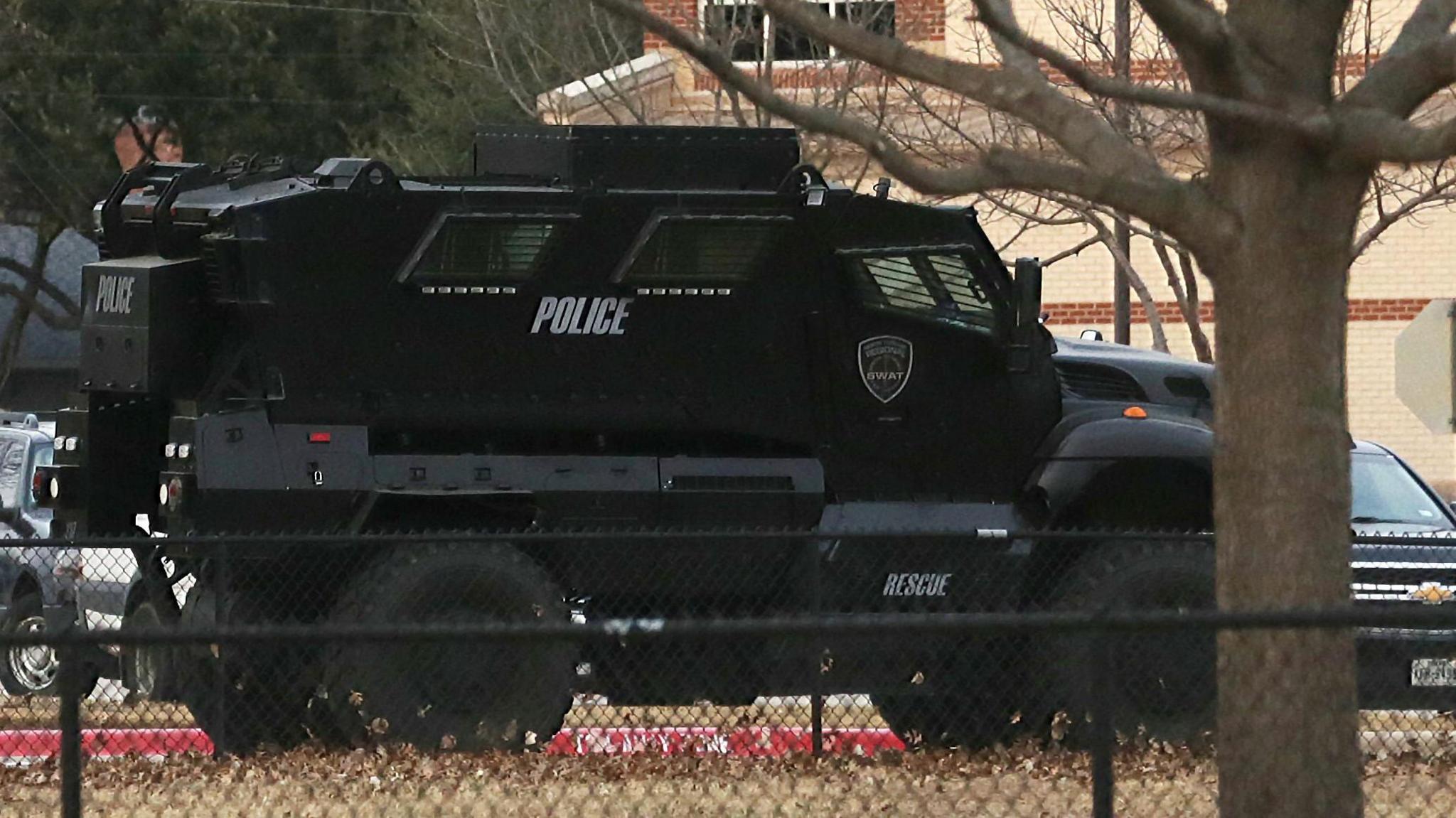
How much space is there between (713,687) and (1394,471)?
5.58 metres

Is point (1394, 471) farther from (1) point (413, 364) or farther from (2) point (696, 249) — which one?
(1) point (413, 364)

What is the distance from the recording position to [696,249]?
10.2 metres

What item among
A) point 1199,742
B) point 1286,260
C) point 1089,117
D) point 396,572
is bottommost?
point 1199,742

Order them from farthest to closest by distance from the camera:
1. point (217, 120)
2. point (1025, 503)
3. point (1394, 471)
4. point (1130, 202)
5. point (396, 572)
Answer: point (217, 120), point (1394, 471), point (1025, 503), point (396, 572), point (1130, 202)

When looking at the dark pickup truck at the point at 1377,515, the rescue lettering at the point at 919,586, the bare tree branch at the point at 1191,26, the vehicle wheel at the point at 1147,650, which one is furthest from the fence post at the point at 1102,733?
the rescue lettering at the point at 919,586

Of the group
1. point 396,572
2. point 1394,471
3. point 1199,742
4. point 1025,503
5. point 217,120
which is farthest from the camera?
point 217,120

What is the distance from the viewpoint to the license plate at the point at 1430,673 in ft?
27.7

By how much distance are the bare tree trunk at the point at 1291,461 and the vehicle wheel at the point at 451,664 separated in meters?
3.32

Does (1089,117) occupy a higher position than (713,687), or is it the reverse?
(1089,117)

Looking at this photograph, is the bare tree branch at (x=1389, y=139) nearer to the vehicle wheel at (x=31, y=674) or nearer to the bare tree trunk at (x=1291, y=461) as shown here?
the bare tree trunk at (x=1291, y=461)

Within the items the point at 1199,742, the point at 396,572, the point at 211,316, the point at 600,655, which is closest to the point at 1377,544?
the point at 1199,742

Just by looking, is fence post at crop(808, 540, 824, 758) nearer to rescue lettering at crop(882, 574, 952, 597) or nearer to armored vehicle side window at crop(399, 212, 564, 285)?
rescue lettering at crop(882, 574, 952, 597)

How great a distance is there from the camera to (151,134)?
3691 cm

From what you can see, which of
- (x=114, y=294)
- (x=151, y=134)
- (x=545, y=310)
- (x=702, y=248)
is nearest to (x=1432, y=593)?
(x=702, y=248)
